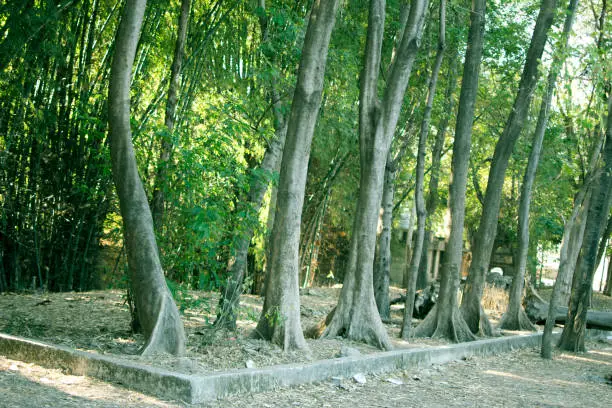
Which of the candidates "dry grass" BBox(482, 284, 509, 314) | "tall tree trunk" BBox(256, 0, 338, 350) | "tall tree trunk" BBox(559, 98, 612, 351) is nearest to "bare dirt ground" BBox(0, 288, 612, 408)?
"tall tree trunk" BBox(256, 0, 338, 350)

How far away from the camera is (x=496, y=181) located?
1333 cm

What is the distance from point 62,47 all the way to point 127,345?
18.2 ft

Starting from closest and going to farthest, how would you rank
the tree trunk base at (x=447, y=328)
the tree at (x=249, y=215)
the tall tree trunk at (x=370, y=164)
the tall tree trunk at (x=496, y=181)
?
the tree at (x=249, y=215)
the tall tree trunk at (x=370, y=164)
the tree trunk base at (x=447, y=328)
the tall tree trunk at (x=496, y=181)

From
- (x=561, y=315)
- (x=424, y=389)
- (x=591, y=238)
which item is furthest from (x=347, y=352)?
(x=561, y=315)

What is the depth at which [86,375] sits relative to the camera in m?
6.52

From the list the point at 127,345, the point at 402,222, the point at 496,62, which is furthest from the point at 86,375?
the point at 402,222

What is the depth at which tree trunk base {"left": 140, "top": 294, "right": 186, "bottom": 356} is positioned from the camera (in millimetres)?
6965

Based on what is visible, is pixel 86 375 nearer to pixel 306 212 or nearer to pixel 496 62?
pixel 306 212

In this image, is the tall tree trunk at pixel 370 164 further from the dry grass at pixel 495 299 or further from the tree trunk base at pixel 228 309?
the dry grass at pixel 495 299

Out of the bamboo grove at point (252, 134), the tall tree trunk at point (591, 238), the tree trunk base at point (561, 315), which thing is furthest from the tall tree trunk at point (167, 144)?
the tree trunk base at point (561, 315)

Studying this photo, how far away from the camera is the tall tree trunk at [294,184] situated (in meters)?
8.24

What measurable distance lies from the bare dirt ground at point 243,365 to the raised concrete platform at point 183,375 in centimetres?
10

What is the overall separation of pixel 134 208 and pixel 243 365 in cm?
189

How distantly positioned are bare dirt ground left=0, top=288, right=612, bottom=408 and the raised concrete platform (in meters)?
0.10
